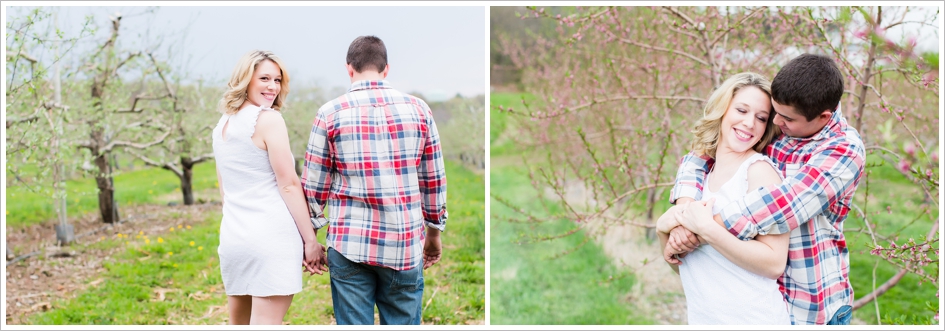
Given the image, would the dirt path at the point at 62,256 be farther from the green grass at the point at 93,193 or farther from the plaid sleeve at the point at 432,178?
the plaid sleeve at the point at 432,178

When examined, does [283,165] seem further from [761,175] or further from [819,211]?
[819,211]

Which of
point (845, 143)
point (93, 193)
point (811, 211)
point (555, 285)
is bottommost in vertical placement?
point (555, 285)

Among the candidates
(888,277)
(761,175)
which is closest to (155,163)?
(761,175)

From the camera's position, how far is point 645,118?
4.34 metres

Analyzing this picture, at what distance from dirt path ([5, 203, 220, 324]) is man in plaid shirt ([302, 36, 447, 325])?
2.36 meters

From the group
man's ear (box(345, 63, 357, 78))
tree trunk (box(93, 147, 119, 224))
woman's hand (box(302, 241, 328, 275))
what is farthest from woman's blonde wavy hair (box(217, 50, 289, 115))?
tree trunk (box(93, 147, 119, 224))

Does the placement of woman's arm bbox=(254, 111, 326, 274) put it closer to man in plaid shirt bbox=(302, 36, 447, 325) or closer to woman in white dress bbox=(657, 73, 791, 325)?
man in plaid shirt bbox=(302, 36, 447, 325)

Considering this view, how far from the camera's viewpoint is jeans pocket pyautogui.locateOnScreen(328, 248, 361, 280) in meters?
2.05

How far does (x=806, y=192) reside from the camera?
1507mm

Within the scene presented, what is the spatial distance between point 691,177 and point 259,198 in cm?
133

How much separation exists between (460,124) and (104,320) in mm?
4877

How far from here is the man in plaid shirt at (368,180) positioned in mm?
1976

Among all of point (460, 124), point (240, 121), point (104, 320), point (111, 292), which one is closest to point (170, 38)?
point (111, 292)

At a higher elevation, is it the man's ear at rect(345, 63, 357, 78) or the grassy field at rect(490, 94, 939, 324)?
the man's ear at rect(345, 63, 357, 78)
